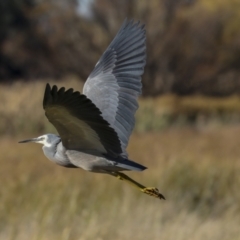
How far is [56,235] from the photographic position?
17.7 feet

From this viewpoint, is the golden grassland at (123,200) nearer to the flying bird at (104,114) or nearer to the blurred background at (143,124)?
the blurred background at (143,124)

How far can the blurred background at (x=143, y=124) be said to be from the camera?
6.39 m

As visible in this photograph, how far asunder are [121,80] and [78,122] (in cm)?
96

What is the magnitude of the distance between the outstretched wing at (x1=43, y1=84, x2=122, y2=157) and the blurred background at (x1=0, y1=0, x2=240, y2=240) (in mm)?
890

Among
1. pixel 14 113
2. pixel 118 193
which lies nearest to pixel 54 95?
pixel 118 193

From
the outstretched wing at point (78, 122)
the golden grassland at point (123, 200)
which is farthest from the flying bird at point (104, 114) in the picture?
the golden grassland at point (123, 200)

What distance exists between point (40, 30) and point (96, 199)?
18.4m

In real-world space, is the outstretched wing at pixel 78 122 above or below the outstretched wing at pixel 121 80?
below

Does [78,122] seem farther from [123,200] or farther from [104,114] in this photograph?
[123,200]

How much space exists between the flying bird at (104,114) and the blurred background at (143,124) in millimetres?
817

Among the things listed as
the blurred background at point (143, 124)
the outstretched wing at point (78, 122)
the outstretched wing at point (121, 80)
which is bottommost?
the outstretched wing at point (78, 122)

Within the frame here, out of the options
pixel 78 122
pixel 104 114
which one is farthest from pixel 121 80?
pixel 78 122

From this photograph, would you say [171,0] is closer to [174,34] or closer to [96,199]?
[174,34]

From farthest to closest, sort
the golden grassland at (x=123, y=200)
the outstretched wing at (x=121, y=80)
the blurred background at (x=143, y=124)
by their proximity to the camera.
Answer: the blurred background at (x=143, y=124) < the golden grassland at (x=123, y=200) < the outstretched wing at (x=121, y=80)
